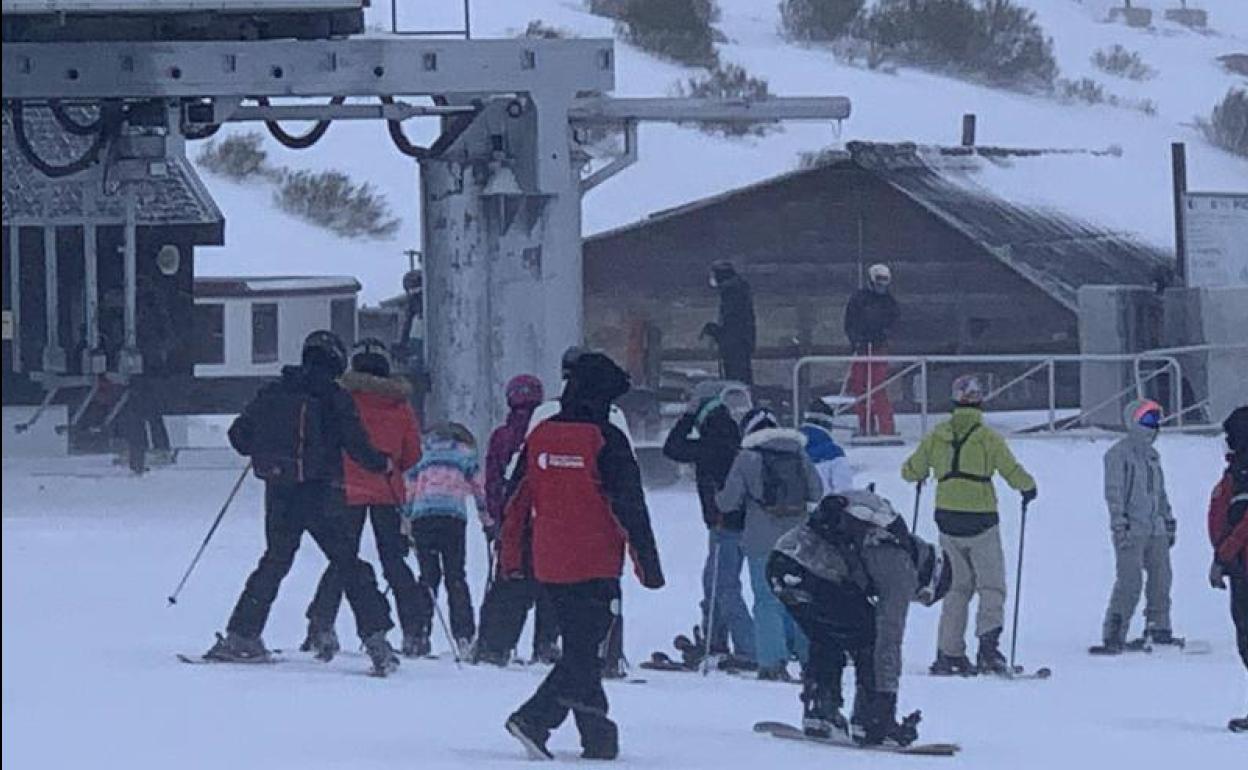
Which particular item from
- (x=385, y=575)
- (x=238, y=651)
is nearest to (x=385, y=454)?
(x=385, y=575)

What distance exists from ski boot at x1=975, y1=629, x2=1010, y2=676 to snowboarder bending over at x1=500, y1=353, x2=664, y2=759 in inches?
190

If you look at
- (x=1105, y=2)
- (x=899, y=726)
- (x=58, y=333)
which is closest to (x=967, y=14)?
(x=1105, y=2)

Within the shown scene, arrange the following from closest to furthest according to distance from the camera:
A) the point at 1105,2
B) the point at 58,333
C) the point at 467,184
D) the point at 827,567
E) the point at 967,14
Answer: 1. the point at 827,567
2. the point at 467,184
3. the point at 58,333
4. the point at 967,14
5. the point at 1105,2

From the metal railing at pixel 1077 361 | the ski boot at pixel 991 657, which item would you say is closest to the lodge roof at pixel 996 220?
the metal railing at pixel 1077 361

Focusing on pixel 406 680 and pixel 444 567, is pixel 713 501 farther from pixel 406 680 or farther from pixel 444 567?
pixel 406 680

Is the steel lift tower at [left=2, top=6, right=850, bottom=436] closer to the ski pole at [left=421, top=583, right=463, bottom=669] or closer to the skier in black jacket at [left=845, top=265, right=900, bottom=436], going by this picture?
the skier in black jacket at [left=845, top=265, right=900, bottom=436]

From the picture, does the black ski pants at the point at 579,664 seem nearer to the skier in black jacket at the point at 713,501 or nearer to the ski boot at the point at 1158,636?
the skier in black jacket at the point at 713,501

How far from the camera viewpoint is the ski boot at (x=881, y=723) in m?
12.0

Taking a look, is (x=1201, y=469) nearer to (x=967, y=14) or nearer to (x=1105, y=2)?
(x=967, y=14)

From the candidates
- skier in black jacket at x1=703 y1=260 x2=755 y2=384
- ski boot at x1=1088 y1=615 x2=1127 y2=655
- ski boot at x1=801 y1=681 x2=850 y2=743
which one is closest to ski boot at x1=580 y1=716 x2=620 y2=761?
ski boot at x1=801 y1=681 x2=850 y2=743

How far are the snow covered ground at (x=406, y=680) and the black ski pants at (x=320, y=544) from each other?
31 centimetres

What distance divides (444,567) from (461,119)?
6.99 metres

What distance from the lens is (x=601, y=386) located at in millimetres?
11156

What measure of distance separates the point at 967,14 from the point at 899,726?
154ft
